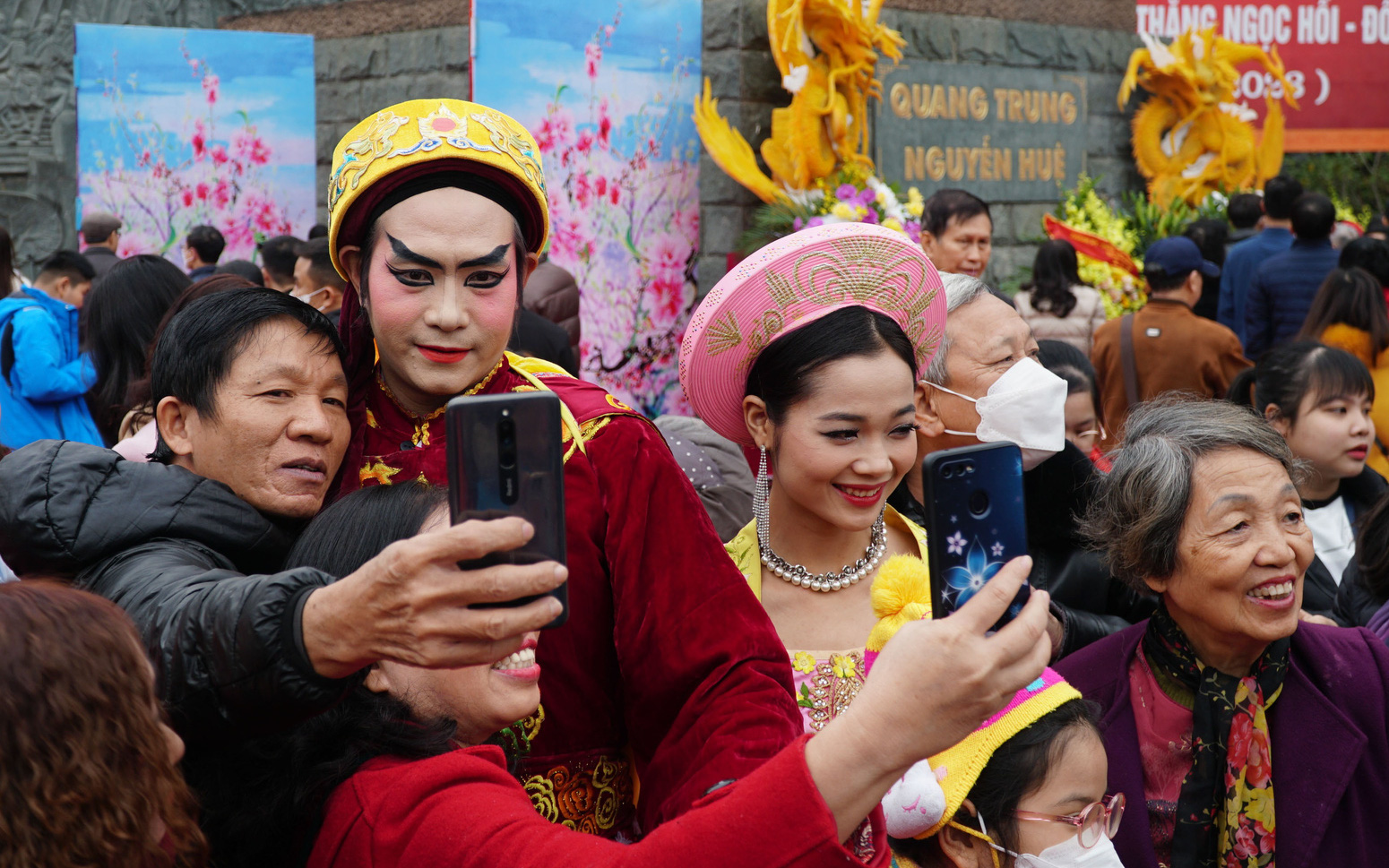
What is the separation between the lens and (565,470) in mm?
1833

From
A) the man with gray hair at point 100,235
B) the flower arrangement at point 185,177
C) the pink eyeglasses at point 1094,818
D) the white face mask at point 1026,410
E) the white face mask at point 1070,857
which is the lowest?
the white face mask at point 1070,857

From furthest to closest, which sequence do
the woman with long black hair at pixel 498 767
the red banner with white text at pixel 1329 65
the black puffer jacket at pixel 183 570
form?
the red banner with white text at pixel 1329 65 < the black puffer jacket at pixel 183 570 < the woman with long black hair at pixel 498 767

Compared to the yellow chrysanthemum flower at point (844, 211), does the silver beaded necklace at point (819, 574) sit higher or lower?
lower

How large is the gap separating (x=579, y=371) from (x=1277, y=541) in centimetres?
446

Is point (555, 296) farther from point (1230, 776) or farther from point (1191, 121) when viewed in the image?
point (1191, 121)

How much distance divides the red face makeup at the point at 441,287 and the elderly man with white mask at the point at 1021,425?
128cm

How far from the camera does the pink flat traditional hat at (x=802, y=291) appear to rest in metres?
2.22

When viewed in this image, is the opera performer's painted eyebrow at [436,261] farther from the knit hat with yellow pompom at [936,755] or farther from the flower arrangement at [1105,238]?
the flower arrangement at [1105,238]

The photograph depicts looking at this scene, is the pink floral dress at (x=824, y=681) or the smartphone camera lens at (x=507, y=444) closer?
the smartphone camera lens at (x=507, y=444)

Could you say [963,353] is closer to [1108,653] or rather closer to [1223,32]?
[1108,653]

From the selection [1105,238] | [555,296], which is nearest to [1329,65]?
[1105,238]

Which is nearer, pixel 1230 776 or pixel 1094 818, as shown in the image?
pixel 1094 818

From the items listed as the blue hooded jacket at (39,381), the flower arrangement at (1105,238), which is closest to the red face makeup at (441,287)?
the blue hooded jacket at (39,381)

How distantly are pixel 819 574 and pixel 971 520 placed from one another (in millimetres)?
1206
